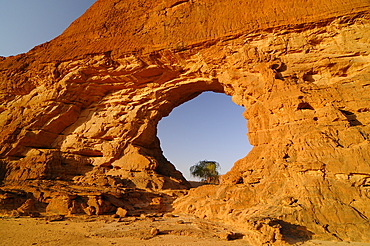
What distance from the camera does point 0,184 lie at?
41.4 ft

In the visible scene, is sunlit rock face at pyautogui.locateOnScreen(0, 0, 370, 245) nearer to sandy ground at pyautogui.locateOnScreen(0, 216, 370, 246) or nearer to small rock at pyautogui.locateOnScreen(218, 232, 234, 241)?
small rock at pyautogui.locateOnScreen(218, 232, 234, 241)

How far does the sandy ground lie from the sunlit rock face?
1220mm

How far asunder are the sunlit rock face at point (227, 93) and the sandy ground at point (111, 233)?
1.22 meters

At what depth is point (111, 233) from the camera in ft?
21.3

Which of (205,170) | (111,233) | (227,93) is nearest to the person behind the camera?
(111,233)

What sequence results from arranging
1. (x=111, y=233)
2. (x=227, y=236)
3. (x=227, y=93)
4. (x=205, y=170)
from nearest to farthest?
(x=227, y=236) → (x=111, y=233) → (x=227, y=93) → (x=205, y=170)

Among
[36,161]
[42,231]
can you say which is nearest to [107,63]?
[36,161]

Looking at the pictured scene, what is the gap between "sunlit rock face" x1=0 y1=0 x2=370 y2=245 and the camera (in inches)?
287

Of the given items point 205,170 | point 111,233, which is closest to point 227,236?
point 111,233

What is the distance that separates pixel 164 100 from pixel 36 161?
9.32m

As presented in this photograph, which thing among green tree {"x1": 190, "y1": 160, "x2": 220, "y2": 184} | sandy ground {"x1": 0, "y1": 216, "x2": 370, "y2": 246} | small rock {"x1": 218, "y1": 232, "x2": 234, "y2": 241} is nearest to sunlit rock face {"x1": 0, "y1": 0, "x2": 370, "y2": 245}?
small rock {"x1": 218, "y1": 232, "x2": 234, "y2": 241}

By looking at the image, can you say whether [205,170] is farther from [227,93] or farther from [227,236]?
[227,236]

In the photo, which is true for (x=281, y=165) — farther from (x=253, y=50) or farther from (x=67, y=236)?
(x=67, y=236)

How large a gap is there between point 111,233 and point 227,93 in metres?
10.7
